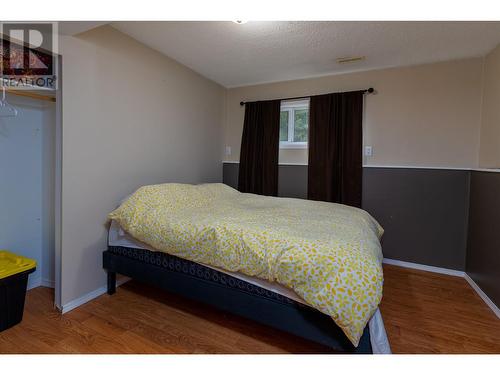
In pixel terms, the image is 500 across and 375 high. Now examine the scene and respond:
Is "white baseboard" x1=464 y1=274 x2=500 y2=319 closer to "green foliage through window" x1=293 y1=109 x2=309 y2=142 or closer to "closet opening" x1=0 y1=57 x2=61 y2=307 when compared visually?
"green foliage through window" x1=293 y1=109 x2=309 y2=142

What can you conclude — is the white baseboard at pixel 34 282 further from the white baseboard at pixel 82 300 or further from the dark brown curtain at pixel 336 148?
the dark brown curtain at pixel 336 148

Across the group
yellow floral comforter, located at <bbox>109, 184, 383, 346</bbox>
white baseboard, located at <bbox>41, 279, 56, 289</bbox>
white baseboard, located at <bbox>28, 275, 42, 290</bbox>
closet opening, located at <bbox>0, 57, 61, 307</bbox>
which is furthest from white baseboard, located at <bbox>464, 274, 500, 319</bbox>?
white baseboard, located at <bbox>28, 275, 42, 290</bbox>

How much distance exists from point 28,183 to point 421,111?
3702mm

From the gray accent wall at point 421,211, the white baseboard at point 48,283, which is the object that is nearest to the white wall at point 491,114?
the gray accent wall at point 421,211

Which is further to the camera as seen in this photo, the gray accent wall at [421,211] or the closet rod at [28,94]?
the gray accent wall at [421,211]

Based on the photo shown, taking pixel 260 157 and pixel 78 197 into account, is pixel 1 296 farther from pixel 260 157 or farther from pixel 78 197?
pixel 260 157

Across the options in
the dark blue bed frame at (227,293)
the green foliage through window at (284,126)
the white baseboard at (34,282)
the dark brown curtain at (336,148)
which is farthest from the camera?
the green foliage through window at (284,126)

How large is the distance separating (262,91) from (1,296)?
3.16 m

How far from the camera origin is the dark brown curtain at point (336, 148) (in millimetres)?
2871

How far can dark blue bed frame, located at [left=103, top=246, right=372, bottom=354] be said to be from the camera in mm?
1256

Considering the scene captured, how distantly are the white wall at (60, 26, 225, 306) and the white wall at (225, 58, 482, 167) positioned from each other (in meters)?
1.77

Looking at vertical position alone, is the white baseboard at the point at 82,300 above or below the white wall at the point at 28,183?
below

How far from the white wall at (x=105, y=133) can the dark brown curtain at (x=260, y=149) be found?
0.94 metres

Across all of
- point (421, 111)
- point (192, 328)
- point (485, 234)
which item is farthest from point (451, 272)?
point (192, 328)
